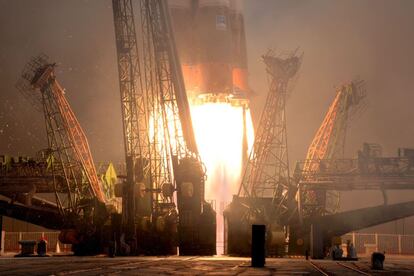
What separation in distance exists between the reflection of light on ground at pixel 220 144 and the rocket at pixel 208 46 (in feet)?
8.35

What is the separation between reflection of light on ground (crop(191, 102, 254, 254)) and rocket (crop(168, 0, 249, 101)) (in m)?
2.55

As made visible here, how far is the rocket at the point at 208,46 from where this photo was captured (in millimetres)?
106625

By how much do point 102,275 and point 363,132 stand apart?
97285 millimetres

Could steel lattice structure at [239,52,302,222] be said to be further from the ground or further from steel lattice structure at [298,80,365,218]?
the ground

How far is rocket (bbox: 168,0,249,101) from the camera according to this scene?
350 feet

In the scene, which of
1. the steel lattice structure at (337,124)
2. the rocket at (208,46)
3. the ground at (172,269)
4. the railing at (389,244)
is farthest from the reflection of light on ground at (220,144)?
the ground at (172,269)

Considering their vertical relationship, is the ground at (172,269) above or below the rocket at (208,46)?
below

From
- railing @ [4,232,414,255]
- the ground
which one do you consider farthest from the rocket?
the ground

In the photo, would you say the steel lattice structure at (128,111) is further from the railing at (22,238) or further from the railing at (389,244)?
the railing at (389,244)

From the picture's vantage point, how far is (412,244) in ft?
326

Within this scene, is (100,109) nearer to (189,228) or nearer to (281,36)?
(281,36)

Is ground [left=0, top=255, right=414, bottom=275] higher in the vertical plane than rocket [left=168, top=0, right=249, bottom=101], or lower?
lower

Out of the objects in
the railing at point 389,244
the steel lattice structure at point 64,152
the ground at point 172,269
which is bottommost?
the railing at point 389,244

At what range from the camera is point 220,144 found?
109 m
